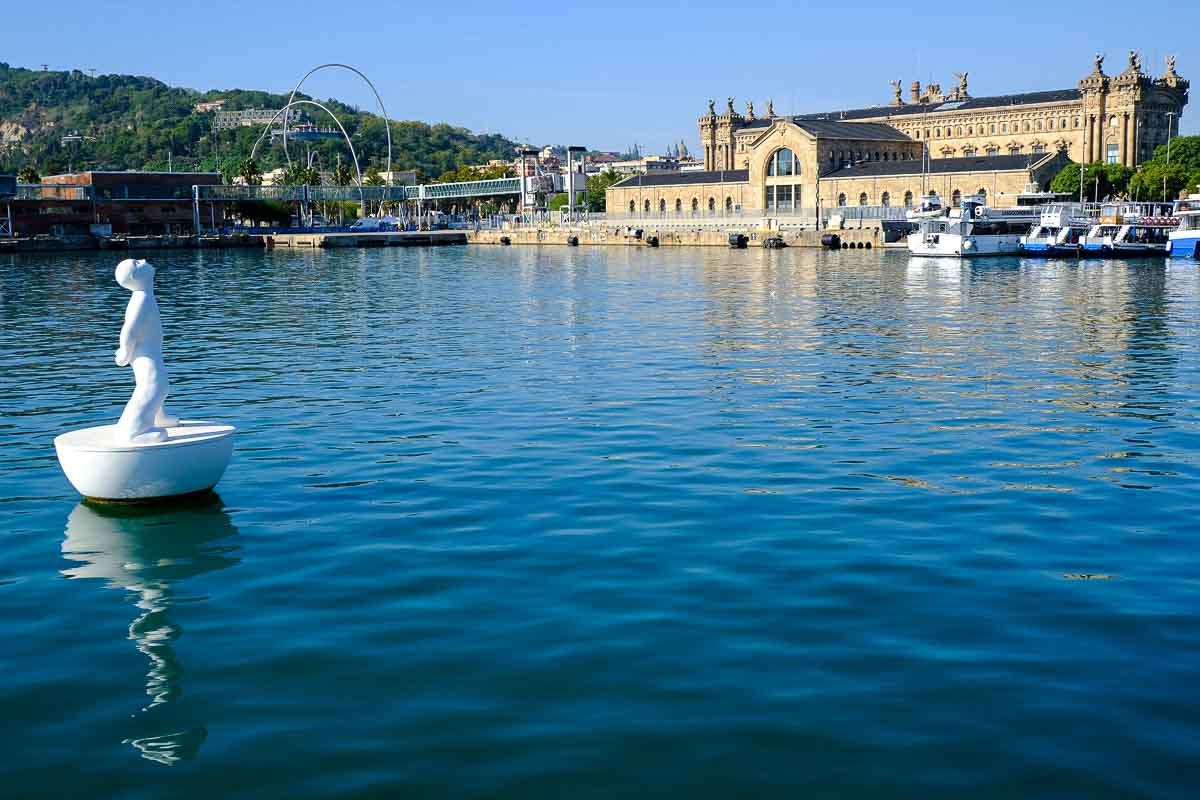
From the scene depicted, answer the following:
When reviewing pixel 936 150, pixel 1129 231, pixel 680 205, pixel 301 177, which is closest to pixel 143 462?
pixel 1129 231

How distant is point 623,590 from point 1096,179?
12510cm

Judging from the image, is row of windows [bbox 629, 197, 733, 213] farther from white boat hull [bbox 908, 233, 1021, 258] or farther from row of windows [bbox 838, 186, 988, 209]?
white boat hull [bbox 908, 233, 1021, 258]

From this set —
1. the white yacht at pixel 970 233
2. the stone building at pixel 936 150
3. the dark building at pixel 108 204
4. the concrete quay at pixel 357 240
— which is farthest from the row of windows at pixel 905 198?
the dark building at pixel 108 204

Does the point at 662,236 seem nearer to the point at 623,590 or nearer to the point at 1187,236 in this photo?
the point at 1187,236

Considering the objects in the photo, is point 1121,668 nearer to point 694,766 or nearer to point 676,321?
point 694,766

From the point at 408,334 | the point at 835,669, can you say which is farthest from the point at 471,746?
the point at 408,334

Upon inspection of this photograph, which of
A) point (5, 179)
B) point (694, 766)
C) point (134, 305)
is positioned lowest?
point (694, 766)

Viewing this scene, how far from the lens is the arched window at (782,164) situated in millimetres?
135125

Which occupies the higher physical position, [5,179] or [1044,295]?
[5,179]

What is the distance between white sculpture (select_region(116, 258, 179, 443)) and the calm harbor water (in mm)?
1101

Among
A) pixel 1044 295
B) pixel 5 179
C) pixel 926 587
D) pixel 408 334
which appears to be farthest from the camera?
pixel 5 179

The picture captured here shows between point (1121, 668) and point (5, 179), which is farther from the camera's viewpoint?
point (5, 179)

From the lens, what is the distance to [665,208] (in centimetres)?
15312

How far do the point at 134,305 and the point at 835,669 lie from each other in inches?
363
